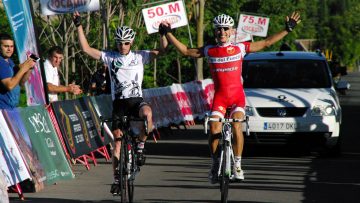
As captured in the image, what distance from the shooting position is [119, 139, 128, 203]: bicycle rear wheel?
39.7ft

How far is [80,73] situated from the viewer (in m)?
30.7

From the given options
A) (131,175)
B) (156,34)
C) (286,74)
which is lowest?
(156,34)

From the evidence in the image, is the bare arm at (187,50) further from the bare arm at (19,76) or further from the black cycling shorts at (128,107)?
the bare arm at (19,76)

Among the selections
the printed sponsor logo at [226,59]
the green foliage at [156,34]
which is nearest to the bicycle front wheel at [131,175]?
the printed sponsor logo at [226,59]

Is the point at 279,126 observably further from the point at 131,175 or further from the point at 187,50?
the point at 131,175

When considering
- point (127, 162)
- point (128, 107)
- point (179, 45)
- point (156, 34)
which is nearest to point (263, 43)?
point (179, 45)

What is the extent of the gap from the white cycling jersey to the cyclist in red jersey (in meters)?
0.49

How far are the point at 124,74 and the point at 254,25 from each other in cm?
2888

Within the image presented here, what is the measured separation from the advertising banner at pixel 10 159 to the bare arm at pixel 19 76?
2.03ft

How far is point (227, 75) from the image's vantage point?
1327 centimetres

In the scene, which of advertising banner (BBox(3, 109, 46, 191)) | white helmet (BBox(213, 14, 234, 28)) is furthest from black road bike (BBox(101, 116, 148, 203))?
advertising banner (BBox(3, 109, 46, 191))

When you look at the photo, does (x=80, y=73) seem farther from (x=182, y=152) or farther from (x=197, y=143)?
(x=182, y=152)

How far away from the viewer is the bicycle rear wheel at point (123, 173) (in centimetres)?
1209

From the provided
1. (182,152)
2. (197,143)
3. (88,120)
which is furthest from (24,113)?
(197,143)
